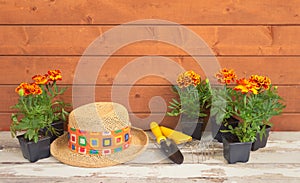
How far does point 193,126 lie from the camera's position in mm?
1303

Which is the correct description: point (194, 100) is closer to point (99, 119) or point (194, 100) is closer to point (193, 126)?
point (193, 126)

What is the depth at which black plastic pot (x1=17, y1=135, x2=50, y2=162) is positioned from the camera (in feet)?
3.70

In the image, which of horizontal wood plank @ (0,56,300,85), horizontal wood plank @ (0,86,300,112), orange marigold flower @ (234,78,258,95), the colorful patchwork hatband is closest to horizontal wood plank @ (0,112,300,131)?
horizontal wood plank @ (0,86,300,112)

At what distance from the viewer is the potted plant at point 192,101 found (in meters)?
1.28

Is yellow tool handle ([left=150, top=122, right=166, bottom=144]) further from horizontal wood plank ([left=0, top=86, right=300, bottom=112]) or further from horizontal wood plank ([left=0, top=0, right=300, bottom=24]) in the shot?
horizontal wood plank ([left=0, top=0, right=300, bottom=24])

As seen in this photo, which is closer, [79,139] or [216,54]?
[79,139]

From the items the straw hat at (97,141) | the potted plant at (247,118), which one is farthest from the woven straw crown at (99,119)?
the potted plant at (247,118)

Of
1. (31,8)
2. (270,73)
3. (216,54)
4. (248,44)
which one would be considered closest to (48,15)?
(31,8)

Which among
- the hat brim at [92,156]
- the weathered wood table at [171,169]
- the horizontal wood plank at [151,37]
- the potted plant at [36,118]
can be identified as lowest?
the weathered wood table at [171,169]

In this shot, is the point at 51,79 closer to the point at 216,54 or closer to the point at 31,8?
the point at 31,8

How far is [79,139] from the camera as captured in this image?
1153 mm

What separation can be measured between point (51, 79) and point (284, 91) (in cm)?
83

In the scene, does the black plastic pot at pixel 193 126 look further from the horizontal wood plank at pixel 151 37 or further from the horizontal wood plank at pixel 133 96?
the horizontal wood plank at pixel 151 37

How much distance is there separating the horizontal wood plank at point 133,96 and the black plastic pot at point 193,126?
0.11 meters
